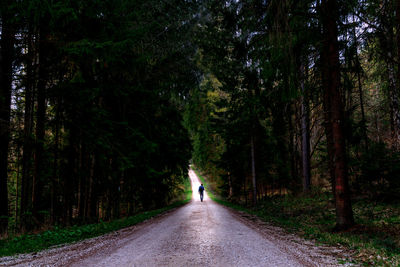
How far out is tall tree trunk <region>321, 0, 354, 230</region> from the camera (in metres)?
6.82

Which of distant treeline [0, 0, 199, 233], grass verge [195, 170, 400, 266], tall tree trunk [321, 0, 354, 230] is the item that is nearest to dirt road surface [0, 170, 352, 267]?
grass verge [195, 170, 400, 266]

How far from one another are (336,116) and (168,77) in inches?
391

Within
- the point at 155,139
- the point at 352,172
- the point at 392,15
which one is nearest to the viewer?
the point at 392,15

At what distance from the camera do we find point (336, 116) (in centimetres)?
700

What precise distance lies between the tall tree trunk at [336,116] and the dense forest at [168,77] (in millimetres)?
30

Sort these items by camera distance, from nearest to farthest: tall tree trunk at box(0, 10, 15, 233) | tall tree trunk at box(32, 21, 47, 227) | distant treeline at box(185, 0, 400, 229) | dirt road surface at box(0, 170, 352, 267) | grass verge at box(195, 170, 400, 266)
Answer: dirt road surface at box(0, 170, 352, 267)
grass verge at box(195, 170, 400, 266)
distant treeline at box(185, 0, 400, 229)
tall tree trunk at box(0, 10, 15, 233)
tall tree trunk at box(32, 21, 47, 227)

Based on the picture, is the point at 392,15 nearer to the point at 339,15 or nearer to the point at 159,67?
the point at 339,15

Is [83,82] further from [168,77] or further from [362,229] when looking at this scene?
[362,229]

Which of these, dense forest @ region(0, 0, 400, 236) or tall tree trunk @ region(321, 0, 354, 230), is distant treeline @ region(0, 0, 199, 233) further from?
tall tree trunk @ region(321, 0, 354, 230)

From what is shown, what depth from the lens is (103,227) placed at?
8844mm

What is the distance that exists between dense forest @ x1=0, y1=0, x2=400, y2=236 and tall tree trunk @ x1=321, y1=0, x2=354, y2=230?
3 cm

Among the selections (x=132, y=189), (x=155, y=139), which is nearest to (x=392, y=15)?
(x=155, y=139)

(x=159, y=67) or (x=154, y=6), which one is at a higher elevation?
(x=154, y=6)

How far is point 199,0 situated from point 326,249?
12204 mm
